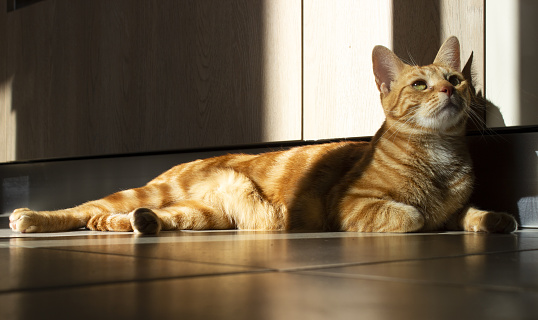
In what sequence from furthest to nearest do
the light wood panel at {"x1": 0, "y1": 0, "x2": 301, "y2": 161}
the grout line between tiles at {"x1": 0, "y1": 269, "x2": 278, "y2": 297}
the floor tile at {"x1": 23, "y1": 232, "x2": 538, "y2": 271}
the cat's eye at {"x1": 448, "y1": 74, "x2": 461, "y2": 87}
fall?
the light wood panel at {"x1": 0, "y1": 0, "x2": 301, "y2": 161} → the cat's eye at {"x1": 448, "y1": 74, "x2": 461, "y2": 87} → the floor tile at {"x1": 23, "y1": 232, "x2": 538, "y2": 271} → the grout line between tiles at {"x1": 0, "y1": 269, "x2": 278, "y2": 297}

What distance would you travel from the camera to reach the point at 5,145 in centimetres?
441

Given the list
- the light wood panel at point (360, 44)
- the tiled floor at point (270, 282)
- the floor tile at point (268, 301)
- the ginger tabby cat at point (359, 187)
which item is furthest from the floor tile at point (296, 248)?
the light wood panel at point (360, 44)

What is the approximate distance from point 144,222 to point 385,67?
1114 millimetres

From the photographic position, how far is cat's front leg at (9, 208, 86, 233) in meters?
2.17

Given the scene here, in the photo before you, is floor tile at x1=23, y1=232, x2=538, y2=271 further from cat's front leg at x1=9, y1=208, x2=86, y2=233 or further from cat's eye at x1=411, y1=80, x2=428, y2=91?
cat's eye at x1=411, y1=80, x2=428, y2=91

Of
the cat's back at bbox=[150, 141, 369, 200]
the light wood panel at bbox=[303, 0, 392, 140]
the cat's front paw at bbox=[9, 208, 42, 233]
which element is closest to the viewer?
the cat's front paw at bbox=[9, 208, 42, 233]

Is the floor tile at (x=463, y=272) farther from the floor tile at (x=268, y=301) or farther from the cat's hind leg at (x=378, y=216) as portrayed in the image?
the cat's hind leg at (x=378, y=216)

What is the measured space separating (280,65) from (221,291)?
2.21 meters

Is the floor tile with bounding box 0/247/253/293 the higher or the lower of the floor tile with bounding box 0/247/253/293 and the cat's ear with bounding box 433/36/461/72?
the lower

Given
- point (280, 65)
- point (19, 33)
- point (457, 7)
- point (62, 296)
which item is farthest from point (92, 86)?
point (62, 296)

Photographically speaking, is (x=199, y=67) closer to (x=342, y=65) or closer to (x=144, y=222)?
(x=342, y=65)

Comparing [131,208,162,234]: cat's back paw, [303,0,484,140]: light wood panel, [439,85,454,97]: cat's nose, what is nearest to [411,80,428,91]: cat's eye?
[439,85,454,97]: cat's nose

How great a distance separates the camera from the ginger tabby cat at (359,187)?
220 cm

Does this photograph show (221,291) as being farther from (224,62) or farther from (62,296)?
(224,62)
